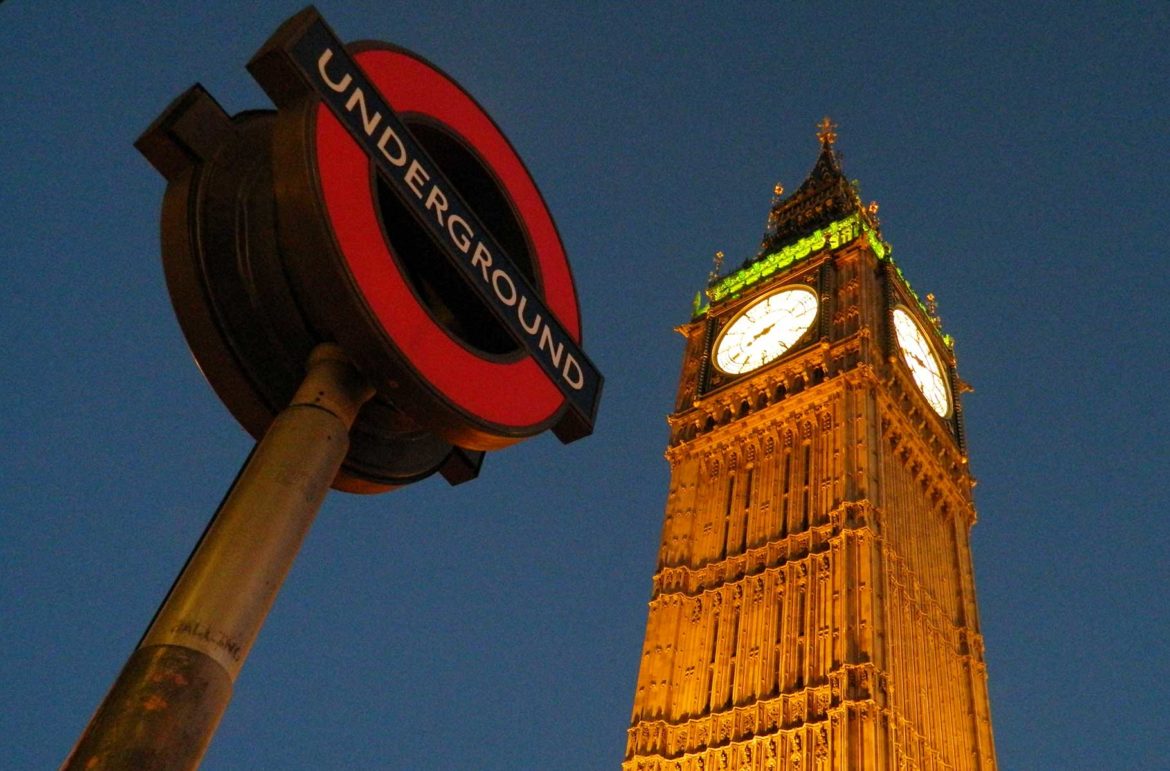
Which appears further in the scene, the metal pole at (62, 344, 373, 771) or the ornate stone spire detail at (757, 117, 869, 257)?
the ornate stone spire detail at (757, 117, 869, 257)

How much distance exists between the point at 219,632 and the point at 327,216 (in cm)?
211

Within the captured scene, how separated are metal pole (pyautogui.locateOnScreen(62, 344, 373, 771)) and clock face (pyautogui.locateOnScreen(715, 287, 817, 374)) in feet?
126

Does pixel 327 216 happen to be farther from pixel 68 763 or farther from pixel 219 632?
pixel 68 763

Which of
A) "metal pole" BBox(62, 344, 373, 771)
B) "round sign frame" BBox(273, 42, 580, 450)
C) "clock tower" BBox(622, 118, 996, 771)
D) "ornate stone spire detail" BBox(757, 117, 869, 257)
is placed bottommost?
"metal pole" BBox(62, 344, 373, 771)

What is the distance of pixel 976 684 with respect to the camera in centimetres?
3697

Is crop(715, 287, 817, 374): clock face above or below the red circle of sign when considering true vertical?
above

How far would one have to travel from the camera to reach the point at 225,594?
516cm

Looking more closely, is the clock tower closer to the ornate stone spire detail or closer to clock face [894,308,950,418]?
clock face [894,308,950,418]

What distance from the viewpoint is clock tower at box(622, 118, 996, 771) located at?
103ft

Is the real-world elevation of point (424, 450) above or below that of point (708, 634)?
below

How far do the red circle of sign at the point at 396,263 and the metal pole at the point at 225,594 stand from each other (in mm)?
518

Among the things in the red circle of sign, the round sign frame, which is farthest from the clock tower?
the round sign frame

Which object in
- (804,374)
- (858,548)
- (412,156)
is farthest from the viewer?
(804,374)

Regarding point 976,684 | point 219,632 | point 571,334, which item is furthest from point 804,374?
point 219,632
